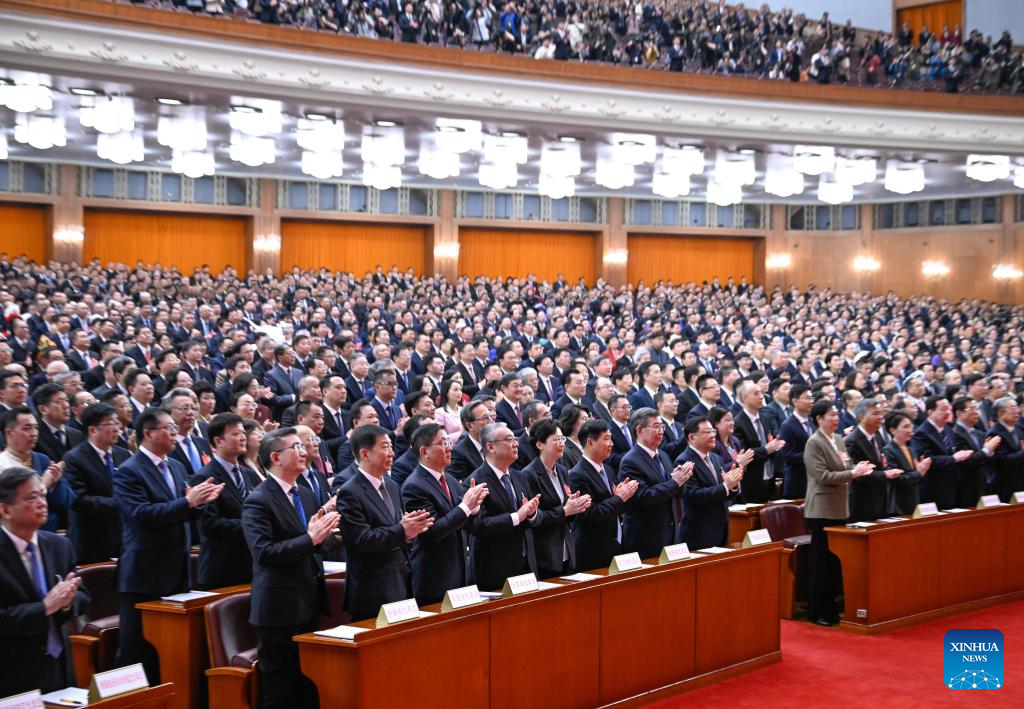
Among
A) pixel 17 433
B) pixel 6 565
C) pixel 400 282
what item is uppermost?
pixel 400 282

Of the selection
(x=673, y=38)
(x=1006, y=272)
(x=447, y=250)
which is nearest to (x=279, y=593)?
(x=673, y=38)

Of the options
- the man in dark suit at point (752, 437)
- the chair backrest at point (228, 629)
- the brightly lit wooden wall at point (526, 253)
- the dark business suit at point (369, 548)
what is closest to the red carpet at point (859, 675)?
the man in dark suit at point (752, 437)

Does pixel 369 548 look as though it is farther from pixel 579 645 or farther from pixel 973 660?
pixel 973 660

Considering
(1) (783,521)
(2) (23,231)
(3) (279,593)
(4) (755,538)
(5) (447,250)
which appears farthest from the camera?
(5) (447,250)

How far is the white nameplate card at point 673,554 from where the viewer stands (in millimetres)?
4797

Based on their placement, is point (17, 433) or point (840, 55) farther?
point (840, 55)

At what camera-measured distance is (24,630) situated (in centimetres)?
314

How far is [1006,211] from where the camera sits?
818 inches

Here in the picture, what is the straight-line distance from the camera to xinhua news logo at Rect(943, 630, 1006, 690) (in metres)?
4.84

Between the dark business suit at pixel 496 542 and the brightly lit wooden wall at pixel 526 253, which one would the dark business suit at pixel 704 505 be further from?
the brightly lit wooden wall at pixel 526 253

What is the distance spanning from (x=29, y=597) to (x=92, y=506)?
1596 mm

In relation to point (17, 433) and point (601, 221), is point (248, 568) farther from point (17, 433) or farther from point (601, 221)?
point (601, 221)

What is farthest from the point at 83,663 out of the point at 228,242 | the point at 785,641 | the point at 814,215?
the point at 814,215

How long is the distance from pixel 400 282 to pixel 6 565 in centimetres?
1438
